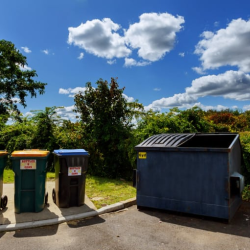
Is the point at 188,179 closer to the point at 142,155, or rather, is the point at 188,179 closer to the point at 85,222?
the point at 142,155

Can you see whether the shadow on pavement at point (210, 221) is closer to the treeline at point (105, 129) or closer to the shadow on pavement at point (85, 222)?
the shadow on pavement at point (85, 222)

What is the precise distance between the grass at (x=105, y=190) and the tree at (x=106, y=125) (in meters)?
0.70

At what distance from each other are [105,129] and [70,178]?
4.01m

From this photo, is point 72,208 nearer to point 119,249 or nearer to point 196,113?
point 119,249

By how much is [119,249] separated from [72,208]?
1.84 m

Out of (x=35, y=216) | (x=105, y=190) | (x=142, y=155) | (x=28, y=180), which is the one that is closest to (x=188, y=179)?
(x=142, y=155)

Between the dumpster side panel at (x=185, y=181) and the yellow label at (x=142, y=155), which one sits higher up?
the yellow label at (x=142, y=155)

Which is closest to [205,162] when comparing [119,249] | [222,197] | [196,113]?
[222,197]

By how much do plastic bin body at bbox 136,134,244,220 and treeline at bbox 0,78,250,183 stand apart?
9.39 ft

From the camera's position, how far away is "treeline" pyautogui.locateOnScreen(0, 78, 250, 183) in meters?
8.40

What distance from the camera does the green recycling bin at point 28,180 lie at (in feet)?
14.9

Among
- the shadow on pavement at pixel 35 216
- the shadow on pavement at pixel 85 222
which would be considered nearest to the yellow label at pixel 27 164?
the shadow on pavement at pixel 35 216

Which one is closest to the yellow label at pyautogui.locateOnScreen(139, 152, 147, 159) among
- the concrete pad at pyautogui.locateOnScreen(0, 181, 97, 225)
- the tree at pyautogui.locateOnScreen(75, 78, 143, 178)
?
the concrete pad at pyautogui.locateOnScreen(0, 181, 97, 225)

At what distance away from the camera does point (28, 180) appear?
4.57m
